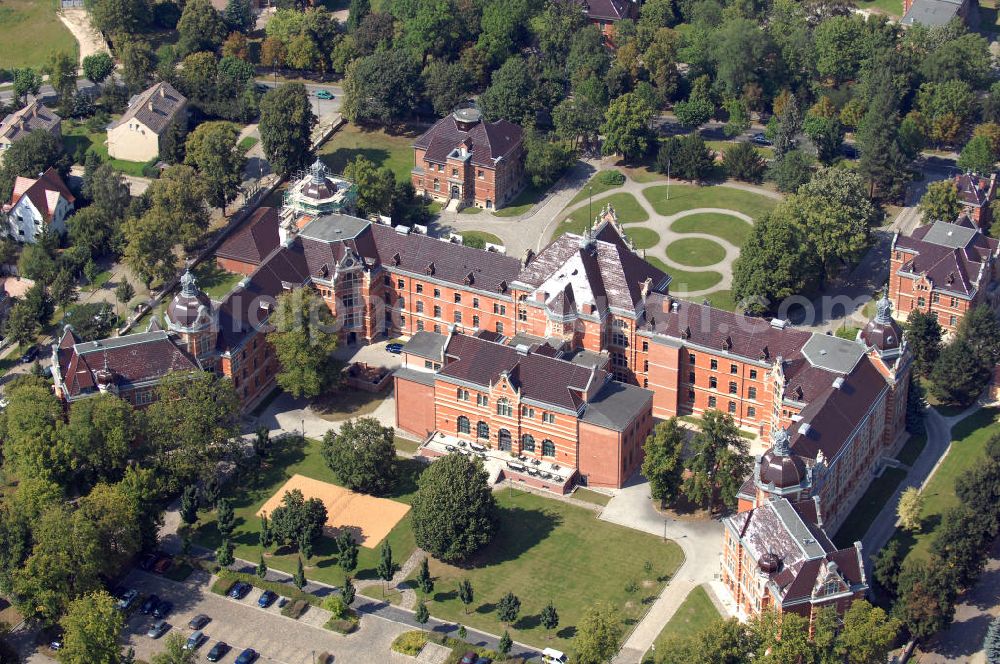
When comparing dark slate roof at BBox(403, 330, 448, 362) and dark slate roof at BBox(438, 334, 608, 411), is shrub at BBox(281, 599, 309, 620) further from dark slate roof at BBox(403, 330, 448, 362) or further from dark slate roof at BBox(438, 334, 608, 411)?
dark slate roof at BBox(403, 330, 448, 362)

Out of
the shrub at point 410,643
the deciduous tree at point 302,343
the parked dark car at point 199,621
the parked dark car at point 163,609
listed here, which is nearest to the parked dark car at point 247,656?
the parked dark car at point 199,621

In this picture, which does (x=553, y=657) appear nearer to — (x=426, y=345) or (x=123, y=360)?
(x=426, y=345)

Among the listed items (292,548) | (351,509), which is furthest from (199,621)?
(351,509)

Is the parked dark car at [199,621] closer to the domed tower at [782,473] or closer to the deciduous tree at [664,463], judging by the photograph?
the deciduous tree at [664,463]

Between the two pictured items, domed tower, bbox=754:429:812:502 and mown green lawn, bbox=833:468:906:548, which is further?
mown green lawn, bbox=833:468:906:548

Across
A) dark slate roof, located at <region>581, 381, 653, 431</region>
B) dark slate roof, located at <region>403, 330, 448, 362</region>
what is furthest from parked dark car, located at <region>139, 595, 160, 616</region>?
dark slate roof, located at <region>581, 381, 653, 431</region>

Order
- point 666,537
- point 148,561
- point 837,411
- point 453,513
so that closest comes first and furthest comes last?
1. point 453,513
2. point 148,561
3. point 666,537
4. point 837,411
